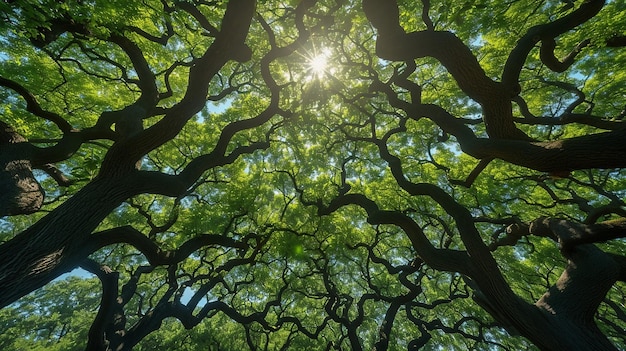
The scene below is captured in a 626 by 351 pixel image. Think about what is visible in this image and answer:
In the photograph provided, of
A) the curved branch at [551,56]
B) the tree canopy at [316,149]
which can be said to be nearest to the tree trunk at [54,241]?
the tree canopy at [316,149]

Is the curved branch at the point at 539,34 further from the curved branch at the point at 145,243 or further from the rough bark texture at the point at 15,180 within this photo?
the rough bark texture at the point at 15,180

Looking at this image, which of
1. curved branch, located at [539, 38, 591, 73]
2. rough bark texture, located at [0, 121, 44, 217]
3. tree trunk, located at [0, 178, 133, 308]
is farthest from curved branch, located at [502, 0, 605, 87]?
rough bark texture, located at [0, 121, 44, 217]

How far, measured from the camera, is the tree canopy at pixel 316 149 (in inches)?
168

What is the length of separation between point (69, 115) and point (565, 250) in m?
13.4

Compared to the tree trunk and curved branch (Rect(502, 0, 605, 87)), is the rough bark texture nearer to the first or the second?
the tree trunk

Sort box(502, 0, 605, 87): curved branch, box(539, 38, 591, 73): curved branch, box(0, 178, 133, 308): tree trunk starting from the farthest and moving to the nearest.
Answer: box(539, 38, 591, 73): curved branch < box(502, 0, 605, 87): curved branch < box(0, 178, 133, 308): tree trunk

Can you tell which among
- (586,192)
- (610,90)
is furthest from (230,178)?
(586,192)

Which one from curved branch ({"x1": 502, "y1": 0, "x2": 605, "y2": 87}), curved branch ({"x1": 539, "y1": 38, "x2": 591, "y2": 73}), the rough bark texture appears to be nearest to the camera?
curved branch ({"x1": 502, "y1": 0, "x2": 605, "y2": 87})

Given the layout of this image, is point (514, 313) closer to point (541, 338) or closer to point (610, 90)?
point (541, 338)

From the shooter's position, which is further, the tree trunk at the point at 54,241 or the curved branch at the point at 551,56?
the curved branch at the point at 551,56

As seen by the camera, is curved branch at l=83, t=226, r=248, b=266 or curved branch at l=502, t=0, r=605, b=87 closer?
curved branch at l=502, t=0, r=605, b=87

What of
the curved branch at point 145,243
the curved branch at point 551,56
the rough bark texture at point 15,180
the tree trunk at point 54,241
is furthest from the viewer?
the curved branch at point 145,243

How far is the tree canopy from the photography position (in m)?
4.27

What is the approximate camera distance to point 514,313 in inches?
180
